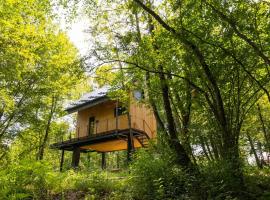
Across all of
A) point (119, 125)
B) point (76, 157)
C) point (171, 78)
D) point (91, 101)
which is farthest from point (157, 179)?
point (76, 157)

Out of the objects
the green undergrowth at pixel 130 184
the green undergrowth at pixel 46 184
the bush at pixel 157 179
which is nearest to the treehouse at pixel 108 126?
the green undergrowth at pixel 46 184

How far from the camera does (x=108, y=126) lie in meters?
18.5

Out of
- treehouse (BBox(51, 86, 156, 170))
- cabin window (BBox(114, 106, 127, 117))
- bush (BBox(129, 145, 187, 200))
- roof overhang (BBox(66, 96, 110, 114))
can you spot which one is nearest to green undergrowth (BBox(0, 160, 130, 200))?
bush (BBox(129, 145, 187, 200))

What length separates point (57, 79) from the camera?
44.6 feet

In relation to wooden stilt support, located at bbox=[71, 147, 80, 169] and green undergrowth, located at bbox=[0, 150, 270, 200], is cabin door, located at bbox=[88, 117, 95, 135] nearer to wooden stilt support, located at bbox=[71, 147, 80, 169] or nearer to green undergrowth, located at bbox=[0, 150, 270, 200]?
wooden stilt support, located at bbox=[71, 147, 80, 169]

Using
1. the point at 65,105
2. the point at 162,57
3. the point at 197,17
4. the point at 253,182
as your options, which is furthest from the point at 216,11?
the point at 65,105

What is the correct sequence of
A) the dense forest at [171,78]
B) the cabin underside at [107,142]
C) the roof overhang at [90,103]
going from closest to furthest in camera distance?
1. the dense forest at [171,78]
2. the cabin underside at [107,142]
3. the roof overhang at [90,103]

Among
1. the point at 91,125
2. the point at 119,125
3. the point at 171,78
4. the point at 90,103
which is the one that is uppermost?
the point at 90,103

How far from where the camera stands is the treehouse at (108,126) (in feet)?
56.3

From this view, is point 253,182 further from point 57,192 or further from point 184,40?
point 57,192

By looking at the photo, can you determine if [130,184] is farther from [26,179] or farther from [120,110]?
[120,110]

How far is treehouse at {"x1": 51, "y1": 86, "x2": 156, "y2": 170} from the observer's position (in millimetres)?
17172

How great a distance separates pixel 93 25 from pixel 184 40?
6.25 meters

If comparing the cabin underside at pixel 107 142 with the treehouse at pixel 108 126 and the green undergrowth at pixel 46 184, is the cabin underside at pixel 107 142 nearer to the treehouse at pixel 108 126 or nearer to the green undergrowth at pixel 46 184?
the treehouse at pixel 108 126
